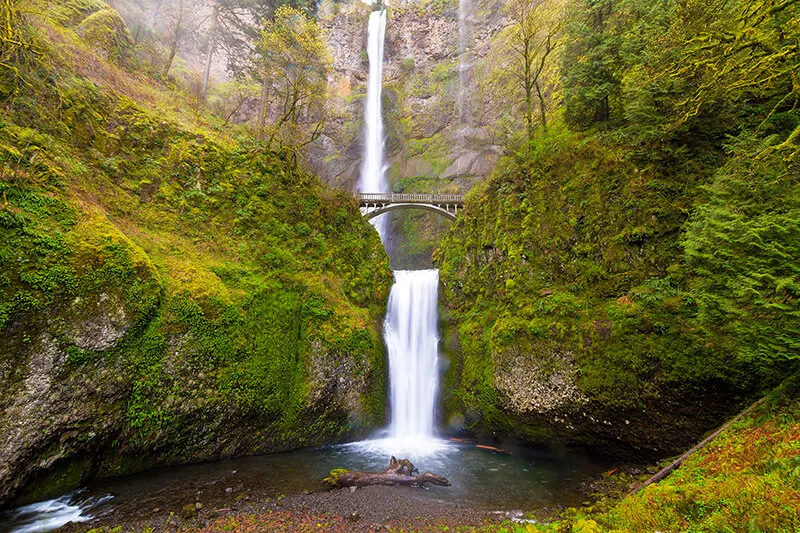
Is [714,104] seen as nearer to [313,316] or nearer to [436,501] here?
[436,501]

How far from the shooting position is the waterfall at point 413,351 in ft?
37.2

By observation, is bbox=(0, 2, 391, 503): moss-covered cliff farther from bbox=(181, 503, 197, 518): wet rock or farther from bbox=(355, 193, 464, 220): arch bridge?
bbox=(355, 193, 464, 220): arch bridge

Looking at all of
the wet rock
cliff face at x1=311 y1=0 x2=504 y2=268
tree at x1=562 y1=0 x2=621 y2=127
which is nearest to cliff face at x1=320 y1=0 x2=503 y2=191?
cliff face at x1=311 y1=0 x2=504 y2=268

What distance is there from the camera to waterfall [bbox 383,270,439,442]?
11352 millimetres

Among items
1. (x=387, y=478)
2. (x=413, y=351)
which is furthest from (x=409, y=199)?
(x=387, y=478)

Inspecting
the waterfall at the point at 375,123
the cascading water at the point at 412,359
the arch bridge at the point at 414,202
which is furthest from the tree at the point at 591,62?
the waterfall at the point at 375,123

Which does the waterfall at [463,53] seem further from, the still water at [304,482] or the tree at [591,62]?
the still water at [304,482]

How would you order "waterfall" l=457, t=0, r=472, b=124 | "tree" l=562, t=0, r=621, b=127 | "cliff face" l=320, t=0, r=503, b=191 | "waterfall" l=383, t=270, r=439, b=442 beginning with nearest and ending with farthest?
"tree" l=562, t=0, r=621, b=127 → "waterfall" l=383, t=270, r=439, b=442 → "cliff face" l=320, t=0, r=503, b=191 → "waterfall" l=457, t=0, r=472, b=124

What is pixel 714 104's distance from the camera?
7.93 metres

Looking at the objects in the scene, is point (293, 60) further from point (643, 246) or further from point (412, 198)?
point (643, 246)

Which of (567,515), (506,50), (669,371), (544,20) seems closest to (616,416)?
(669,371)

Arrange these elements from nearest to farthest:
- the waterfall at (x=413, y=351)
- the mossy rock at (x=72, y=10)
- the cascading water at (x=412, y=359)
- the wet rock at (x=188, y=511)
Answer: the wet rock at (x=188, y=511) < the cascading water at (x=412, y=359) < the waterfall at (x=413, y=351) < the mossy rock at (x=72, y=10)

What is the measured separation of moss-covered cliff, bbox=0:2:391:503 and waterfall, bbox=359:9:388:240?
1773cm

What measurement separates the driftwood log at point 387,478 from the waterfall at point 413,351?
10.5 ft
